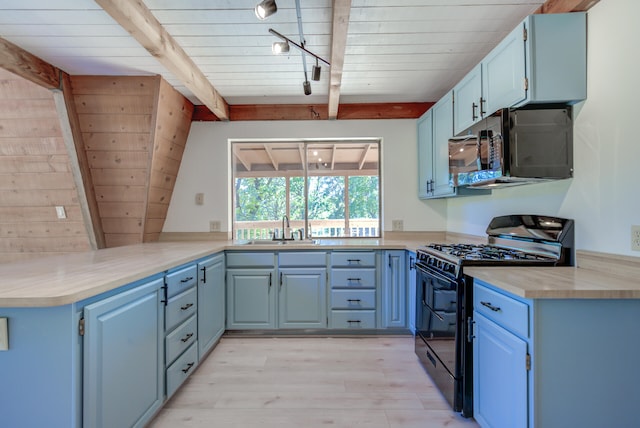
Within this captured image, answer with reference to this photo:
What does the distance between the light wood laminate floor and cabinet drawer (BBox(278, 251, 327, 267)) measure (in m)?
0.70

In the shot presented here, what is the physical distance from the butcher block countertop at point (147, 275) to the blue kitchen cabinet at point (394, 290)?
1.16m

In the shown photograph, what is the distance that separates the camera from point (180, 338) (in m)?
1.99

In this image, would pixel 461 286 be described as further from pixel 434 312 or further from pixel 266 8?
pixel 266 8

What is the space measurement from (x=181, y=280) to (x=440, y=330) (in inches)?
66.9

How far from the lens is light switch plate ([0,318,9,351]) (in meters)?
1.14

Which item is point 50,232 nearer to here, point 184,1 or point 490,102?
point 184,1

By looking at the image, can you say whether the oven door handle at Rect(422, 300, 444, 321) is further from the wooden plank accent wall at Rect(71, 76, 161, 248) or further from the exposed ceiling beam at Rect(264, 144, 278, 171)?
the wooden plank accent wall at Rect(71, 76, 161, 248)

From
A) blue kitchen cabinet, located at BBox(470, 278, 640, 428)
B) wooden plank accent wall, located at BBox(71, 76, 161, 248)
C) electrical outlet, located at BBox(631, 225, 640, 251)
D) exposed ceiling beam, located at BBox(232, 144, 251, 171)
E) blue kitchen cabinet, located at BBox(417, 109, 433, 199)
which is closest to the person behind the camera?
blue kitchen cabinet, located at BBox(470, 278, 640, 428)

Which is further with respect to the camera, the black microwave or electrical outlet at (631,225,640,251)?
the black microwave

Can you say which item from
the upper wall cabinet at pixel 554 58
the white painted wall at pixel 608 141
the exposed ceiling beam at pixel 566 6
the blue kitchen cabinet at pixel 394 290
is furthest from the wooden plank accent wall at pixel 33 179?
the white painted wall at pixel 608 141

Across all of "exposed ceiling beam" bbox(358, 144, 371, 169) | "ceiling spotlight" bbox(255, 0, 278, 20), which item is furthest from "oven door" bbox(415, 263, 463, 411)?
"ceiling spotlight" bbox(255, 0, 278, 20)

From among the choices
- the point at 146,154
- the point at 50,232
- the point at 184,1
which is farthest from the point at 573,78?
the point at 50,232

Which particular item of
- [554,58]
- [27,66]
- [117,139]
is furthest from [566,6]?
[27,66]

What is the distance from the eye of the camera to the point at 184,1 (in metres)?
1.71
